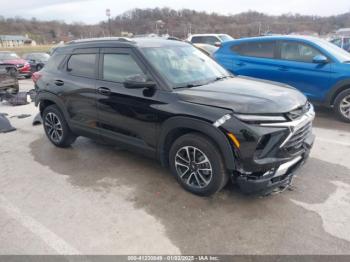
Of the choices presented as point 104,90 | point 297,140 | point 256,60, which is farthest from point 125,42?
point 256,60

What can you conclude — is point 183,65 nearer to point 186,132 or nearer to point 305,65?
point 186,132

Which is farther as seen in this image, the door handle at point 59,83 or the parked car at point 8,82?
the parked car at point 8,82

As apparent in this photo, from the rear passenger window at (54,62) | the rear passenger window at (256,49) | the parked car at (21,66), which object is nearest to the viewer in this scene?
the rear passenger window at (54,62)

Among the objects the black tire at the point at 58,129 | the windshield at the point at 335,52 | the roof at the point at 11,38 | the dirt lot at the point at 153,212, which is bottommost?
the dirt lot at the point at 153,212

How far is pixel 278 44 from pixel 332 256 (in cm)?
533

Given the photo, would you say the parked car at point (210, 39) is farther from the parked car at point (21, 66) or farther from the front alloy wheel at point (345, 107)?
the front alloy wheel at point (345, 107)

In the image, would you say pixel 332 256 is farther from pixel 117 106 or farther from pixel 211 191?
pixel 117 106

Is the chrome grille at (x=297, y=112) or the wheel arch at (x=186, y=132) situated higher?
the chrome grille at (x=297, y=112)

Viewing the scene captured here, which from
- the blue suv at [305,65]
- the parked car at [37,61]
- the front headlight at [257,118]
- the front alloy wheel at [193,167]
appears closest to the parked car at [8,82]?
the blue suv at [305,65]

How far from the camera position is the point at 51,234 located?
9.94 feet

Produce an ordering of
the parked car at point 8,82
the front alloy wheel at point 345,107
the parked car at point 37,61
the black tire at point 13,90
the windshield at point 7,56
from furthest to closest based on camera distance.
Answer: the parked car at point 37,61 → the windshield at point 7,56 → the black tire at point 13,90 → the parked car at point 8,82 → the front alloy wheel at point 345,107

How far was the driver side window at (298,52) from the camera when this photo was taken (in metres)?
6.43

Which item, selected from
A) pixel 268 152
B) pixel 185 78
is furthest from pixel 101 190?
pixel 268 152

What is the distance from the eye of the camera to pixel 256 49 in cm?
721
